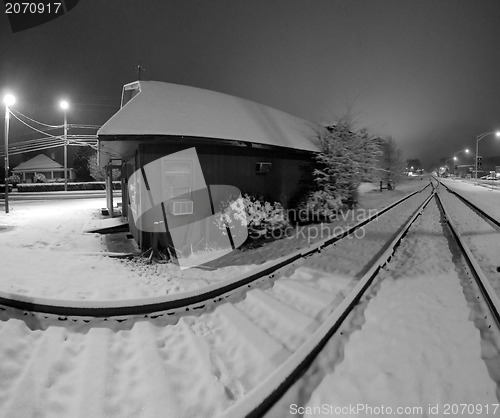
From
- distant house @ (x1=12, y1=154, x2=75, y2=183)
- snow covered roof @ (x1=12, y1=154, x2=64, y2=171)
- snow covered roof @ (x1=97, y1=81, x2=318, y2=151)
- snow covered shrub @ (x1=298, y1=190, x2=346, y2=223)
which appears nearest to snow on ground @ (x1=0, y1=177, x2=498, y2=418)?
snow covered roof @ (x1=97, y1=81, x2=318, y2=151)

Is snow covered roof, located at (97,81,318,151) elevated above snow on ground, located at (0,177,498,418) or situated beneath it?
elevated above

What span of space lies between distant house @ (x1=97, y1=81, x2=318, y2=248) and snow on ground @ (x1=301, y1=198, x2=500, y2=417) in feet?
21.5

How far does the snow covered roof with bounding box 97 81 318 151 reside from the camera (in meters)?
7.59

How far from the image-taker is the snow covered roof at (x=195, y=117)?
759 centimetres

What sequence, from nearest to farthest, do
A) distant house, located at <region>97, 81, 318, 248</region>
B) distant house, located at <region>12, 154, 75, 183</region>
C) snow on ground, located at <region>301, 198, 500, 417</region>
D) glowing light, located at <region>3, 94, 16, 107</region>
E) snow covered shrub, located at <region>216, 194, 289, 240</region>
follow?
snow on ground, located at <region>301, 198, 500, 417</region> → distant house, located at <region>97, 81, 318, 248</region> → snow covered shrub, located at <region>216, 194, 289, 240</region> → glowing light, located at <region>3, 94, 16, 107</region> → distant house, located at <region>12, 154, 75, 183</region>

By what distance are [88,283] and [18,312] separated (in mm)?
1351

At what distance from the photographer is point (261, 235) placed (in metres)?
8.77

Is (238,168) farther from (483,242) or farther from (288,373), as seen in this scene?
(483,242)

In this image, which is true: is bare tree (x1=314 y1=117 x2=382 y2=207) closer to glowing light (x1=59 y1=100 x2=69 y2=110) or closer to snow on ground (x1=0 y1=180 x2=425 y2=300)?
snow on ground (x1=0 y1=180 x2=425 y2=300)

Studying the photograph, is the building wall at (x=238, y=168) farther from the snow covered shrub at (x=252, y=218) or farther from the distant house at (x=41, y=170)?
the distant house at (x=41, y=170)

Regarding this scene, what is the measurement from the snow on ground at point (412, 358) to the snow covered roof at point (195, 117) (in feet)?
22.2

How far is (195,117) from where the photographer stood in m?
9.00

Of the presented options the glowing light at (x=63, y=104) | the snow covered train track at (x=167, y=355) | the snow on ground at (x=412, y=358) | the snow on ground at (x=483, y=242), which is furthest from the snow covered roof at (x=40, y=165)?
the snow on ground at (x=412, y=358)

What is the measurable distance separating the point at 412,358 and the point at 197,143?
781cm
